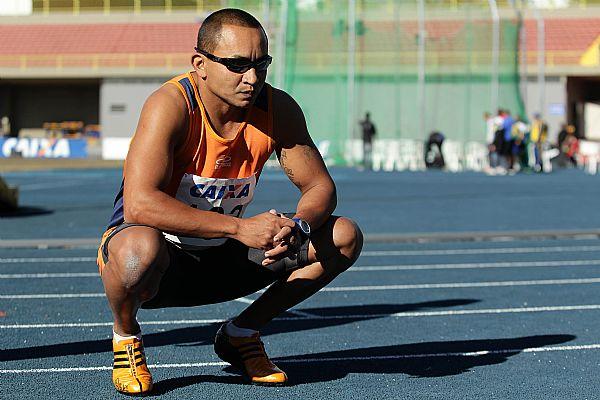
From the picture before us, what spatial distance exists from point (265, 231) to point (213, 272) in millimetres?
517

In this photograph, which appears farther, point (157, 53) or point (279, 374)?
point (157, 53)

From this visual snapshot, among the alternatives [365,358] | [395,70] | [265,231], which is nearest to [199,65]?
[265,231]

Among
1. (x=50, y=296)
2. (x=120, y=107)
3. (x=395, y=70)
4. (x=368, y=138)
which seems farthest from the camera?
(x=120, y=107)

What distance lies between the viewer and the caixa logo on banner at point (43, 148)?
171ft

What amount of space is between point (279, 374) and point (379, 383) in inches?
16.9

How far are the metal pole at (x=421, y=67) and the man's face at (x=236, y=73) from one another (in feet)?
90.7

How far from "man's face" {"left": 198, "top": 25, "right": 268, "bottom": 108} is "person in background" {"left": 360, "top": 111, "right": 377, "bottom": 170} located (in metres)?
26.7

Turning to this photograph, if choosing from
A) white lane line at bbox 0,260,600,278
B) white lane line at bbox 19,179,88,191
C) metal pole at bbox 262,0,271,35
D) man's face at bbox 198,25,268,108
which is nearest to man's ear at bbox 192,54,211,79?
man's face at bbox 198,25,268,108

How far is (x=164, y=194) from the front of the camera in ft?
14.5

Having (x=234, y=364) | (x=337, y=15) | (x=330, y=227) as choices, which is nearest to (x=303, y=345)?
(x=234, y=364)

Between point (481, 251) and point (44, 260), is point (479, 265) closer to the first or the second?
point (481, 251)

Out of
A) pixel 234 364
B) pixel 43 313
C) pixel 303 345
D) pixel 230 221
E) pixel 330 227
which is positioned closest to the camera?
pixel 230 221

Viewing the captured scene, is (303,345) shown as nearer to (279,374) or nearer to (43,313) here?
(279,374)

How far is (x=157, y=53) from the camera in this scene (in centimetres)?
5469
